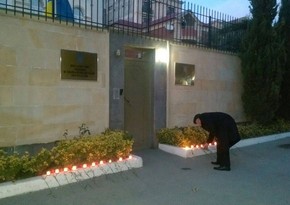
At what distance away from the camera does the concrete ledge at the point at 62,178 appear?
4.77m

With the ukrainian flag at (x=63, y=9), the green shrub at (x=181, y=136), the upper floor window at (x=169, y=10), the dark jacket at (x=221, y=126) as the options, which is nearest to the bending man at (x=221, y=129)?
the dark jacket at (x=221, y=126)

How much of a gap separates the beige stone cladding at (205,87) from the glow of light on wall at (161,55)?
0.64 ft

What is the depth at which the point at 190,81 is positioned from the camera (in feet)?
30.4

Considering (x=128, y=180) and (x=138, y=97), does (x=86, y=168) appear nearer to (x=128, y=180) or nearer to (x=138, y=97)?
(x=128, y=180)

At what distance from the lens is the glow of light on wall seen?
846 centimetres

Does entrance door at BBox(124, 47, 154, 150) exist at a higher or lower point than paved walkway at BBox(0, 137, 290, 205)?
higher

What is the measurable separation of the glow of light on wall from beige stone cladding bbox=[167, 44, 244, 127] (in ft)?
0.64

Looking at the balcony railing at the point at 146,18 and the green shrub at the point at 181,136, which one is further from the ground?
the balcony railing at the point at 146,18

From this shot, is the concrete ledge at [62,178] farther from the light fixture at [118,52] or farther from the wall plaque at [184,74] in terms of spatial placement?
the wall plaque at [184,74]

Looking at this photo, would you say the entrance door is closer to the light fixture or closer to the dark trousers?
the light fixture

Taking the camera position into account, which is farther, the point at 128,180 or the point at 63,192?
the point at 128,180

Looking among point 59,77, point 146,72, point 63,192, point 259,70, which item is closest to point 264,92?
point 259,70

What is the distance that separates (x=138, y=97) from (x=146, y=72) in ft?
2.32

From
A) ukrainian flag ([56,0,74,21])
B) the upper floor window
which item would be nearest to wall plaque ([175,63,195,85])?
the upper floor window
